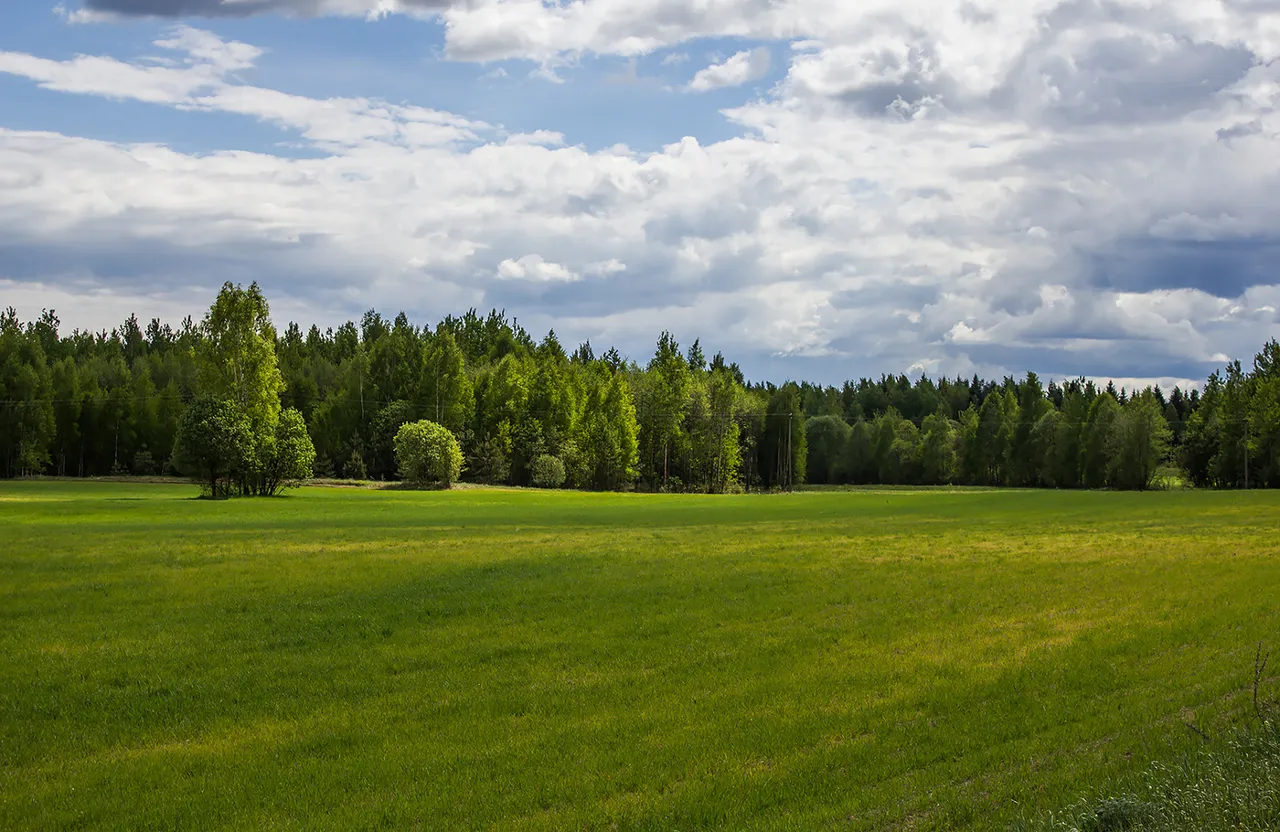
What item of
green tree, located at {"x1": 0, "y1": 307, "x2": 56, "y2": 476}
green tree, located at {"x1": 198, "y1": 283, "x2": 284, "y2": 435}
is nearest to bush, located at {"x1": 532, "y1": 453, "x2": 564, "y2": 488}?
green tree, located at {"x1": 198, "y1": 283, "x2": 284, "y2": 435}

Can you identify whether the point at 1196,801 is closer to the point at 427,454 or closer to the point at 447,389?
the point at 427,454

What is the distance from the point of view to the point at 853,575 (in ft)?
94.3

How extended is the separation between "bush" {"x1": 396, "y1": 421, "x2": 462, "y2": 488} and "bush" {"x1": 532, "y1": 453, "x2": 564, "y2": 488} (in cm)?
1425

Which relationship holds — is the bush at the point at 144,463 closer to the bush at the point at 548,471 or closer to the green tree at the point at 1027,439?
the bush at the point at 548,471

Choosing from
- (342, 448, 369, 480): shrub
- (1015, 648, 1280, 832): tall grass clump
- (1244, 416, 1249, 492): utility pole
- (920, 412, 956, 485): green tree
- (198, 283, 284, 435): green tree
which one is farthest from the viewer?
(920, 412, 956, 485): green tree

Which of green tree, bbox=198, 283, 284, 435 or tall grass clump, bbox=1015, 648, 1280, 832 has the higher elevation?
green tree, bbox=198, 283, 284, 435

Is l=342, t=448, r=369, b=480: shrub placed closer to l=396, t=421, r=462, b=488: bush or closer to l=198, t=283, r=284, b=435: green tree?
l=396, t=421, r=462, b=488: bush

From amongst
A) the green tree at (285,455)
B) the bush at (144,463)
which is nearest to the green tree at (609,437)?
the green tree at (285,455)

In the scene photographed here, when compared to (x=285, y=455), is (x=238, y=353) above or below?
above

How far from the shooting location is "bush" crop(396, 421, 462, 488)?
108 m

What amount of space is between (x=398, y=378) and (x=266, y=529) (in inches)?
4116

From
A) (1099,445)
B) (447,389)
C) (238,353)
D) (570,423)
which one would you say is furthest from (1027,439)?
(238,353)

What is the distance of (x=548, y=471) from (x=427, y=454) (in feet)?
61.5

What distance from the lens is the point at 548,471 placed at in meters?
122
